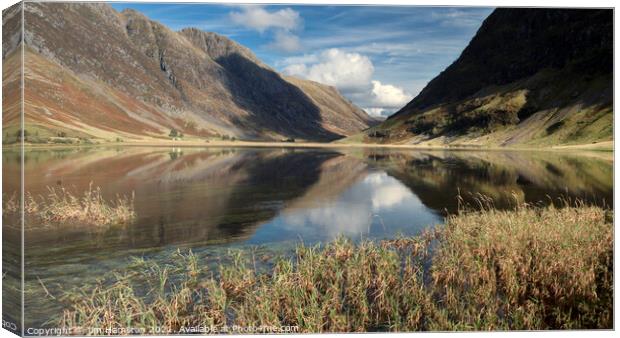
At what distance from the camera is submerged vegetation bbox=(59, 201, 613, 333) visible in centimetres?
1029

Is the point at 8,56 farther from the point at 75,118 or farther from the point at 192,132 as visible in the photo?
the point at 192,132

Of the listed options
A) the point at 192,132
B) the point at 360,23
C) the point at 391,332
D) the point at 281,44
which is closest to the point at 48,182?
the point at 281,44

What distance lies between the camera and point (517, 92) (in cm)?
14912

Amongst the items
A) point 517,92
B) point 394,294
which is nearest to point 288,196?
point 394,294

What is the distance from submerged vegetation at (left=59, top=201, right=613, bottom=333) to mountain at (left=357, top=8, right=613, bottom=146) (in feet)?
210

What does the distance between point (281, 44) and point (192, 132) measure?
188 meters

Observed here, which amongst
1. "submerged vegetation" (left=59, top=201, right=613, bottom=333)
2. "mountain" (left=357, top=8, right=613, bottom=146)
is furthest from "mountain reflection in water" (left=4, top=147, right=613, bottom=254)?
"mountain" (left=357, top=8, right=613, bottom=146)

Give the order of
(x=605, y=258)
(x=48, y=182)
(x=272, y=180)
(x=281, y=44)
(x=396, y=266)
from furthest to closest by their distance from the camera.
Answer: (x=272, y=180) < (x=48, y=182) < (x=281, y=44) < (x=396, y=266) < (x=605, y=258)

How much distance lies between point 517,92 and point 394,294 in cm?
15361

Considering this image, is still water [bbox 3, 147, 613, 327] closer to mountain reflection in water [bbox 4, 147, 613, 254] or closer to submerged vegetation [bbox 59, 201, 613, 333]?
mountain reflection in water [bbox 4, 147, 613, 254]

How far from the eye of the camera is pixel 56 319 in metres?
10.6

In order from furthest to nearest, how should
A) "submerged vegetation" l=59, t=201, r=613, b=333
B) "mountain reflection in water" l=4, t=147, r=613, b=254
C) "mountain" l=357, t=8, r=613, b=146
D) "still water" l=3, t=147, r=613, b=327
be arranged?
1. "mountain" l=357, t=8, r=613, b=146
2. "mountain reflection in water" l=4, t=147, r=613, b=254
3. "still water" l=3, t=147, r=613, b=327
4. "submerged vegetation" l=59, t=201, r=613, b=333

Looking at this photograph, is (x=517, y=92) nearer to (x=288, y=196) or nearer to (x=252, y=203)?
(x=288, y=196)

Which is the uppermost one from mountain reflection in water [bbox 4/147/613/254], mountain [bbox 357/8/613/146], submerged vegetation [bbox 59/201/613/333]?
mountain [bbox 357/8/613/146]
